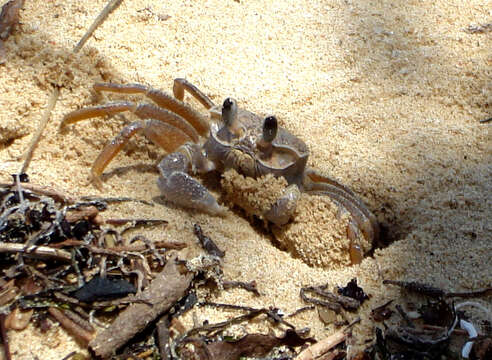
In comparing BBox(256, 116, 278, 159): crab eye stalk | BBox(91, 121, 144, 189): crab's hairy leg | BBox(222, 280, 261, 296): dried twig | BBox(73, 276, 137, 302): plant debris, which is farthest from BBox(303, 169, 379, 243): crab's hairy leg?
BBox(73, 276, 137, 302): plant debris

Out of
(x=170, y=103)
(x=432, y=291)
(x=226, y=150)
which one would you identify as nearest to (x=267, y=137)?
(x=226, y=150)

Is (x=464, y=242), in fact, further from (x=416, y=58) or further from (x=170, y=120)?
(x=416, y=58)

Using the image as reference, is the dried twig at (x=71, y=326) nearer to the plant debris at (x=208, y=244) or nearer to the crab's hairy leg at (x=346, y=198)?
the plant debris at (x=208, y=244)

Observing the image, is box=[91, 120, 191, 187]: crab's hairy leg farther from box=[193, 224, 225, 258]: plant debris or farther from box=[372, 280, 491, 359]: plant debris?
box=[372, 280, 491, 359]: plant debris

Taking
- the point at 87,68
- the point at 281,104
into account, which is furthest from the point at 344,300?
the point at 87,68

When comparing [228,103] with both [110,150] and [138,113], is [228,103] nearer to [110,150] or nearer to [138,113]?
[138,113]
